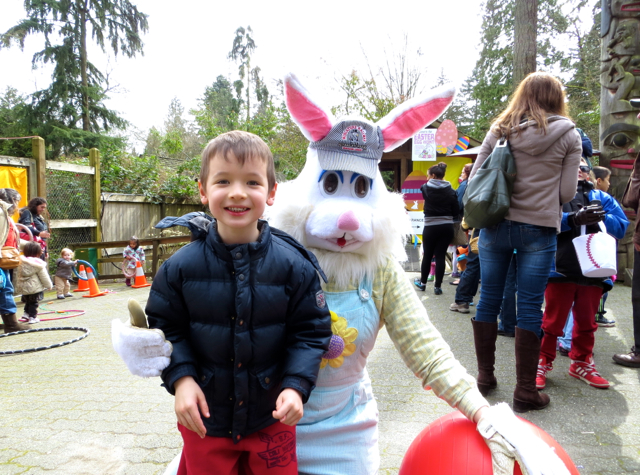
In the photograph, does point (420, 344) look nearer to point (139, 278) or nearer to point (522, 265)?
point (522, 265)

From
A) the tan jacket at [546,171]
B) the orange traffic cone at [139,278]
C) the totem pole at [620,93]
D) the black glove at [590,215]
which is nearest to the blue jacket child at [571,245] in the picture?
the black glove at [590,215]

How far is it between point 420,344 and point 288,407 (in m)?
0.56

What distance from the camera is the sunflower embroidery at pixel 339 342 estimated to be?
1.54 meters

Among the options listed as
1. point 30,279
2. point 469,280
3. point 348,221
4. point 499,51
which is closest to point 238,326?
point 348,221

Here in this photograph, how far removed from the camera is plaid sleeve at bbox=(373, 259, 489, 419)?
4.75ft

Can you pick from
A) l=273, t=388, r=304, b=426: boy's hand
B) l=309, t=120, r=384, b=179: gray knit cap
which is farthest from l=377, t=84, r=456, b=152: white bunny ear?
l=273, t=388, r=304, b=426: boy's hand

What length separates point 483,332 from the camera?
9.74ft

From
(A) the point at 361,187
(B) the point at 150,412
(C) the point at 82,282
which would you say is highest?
(A) the point at 361,187

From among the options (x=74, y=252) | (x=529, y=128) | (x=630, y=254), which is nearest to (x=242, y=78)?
(x=74, y=252)

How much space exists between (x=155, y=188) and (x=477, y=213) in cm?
1240

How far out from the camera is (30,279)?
20.5 feet

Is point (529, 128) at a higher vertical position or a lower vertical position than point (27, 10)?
lower

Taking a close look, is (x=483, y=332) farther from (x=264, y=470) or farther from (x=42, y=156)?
(x=42, y=156)

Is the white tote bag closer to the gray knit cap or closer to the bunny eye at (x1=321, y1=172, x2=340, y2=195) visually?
the gray knit cap
